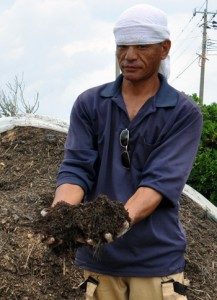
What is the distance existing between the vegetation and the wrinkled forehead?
4.69 meters

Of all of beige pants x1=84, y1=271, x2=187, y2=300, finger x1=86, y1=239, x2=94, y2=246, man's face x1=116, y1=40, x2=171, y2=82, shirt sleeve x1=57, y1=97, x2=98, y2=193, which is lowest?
beige pants x1=84, y1=271, x2=187, y2=300

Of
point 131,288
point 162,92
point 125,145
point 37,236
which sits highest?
point 162,92

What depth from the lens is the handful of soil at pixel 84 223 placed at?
8.76ft

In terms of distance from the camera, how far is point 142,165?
297 cm

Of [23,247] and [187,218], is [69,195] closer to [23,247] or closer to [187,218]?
[23,247]

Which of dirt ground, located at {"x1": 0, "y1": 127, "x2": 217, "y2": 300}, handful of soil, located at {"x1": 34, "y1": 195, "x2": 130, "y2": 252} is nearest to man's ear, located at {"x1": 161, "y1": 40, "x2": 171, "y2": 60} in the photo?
handful of soil, located at {"x1": 34, "y1": 195, "x2": 130, "y2": 252}

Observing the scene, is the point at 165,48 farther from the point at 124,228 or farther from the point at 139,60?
the point at 124,228

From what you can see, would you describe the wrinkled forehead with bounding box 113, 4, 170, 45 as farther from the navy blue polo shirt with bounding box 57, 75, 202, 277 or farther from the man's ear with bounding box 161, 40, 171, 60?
the navy blue polo shirt with bounding box 57, 75, 202, 277

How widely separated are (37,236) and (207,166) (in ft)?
9.74

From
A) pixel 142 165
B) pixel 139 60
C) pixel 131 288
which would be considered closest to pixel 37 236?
pixel 131 288

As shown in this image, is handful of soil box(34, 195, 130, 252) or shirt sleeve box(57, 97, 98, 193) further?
shirt sleeve box(57, 97, 98, 193)

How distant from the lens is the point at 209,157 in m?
7.64

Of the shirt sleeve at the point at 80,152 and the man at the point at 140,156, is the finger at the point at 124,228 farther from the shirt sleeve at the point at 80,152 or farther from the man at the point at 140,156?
the shirt sleeve at the point at 80,152

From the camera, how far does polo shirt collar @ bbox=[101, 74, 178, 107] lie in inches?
116
